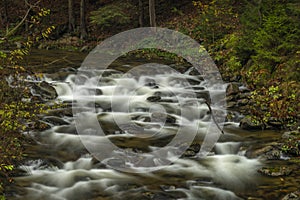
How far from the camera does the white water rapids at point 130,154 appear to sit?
6.72 metres

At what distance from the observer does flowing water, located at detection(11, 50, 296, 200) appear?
6.73m

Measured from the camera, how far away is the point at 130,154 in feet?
27.0

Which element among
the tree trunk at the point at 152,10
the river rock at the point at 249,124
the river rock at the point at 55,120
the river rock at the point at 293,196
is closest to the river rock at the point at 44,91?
the river rock at the point at 55,120

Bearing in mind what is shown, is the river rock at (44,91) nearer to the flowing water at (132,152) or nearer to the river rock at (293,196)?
the flowing water at (132,152)

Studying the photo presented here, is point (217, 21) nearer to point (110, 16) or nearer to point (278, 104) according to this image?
point (110, 16)

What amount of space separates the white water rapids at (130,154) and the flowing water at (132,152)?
0.02m

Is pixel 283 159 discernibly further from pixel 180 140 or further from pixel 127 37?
pixel 127 37

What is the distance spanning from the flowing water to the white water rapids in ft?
0.06

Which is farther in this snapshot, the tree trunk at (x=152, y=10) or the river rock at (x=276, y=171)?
the tree trunk at (x=152, y=10)

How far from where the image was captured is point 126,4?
2484 cm

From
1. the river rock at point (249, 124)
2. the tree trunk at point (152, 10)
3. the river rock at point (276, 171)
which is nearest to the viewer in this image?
the river rock at point (276, 171)

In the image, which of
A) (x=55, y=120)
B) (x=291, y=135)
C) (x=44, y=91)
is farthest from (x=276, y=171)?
(x=44, y=91)

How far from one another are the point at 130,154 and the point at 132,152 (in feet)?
0.42

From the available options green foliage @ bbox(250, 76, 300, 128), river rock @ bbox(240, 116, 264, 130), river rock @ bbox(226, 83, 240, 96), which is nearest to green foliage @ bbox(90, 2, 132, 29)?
river rock @ bbox(226, 83, 240, 96)
